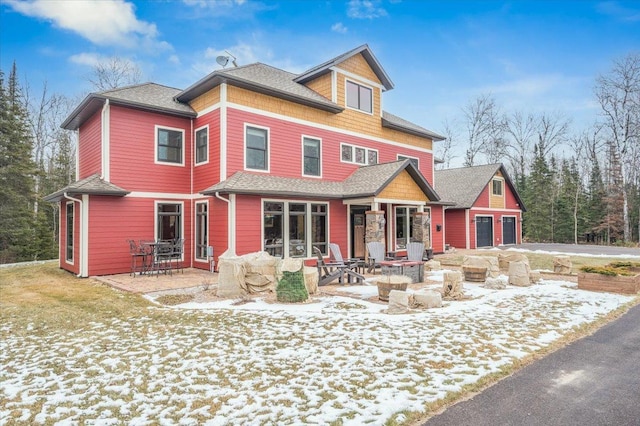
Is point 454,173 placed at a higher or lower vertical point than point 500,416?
higher

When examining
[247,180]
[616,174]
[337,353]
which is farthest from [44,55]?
[616,174]

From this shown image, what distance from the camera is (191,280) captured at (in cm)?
1011

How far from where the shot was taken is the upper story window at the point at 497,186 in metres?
24.2

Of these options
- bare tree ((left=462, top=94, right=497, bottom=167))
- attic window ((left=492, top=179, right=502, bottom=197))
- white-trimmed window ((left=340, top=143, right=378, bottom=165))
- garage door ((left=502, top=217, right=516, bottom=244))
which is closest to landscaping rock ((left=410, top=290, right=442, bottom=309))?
white-trimmed window ((left=340, top=143, right=378, bottom=165))

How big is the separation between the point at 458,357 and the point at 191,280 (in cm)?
763

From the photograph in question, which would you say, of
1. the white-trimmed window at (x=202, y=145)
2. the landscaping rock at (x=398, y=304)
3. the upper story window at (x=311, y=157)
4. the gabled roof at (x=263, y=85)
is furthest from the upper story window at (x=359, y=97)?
the landscaping rock at (x=398, y=304)

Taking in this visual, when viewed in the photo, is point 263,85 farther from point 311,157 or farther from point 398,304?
point 398,304

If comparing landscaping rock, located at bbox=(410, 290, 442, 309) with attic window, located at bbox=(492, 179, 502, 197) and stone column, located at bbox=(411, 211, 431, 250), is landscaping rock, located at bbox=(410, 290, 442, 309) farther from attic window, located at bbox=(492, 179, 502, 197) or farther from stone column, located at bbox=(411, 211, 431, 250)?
attic window, located at bbox=(492, 179, 502, 197)

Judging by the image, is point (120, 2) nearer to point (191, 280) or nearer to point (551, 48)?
point (191, 280)

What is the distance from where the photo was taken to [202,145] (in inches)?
501

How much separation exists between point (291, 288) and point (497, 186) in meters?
21.1

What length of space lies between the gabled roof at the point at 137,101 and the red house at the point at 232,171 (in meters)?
0.04

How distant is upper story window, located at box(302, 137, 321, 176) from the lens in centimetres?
1377

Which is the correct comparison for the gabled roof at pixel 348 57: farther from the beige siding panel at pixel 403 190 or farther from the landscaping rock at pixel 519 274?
the landscaping rock at pixel 519 274
